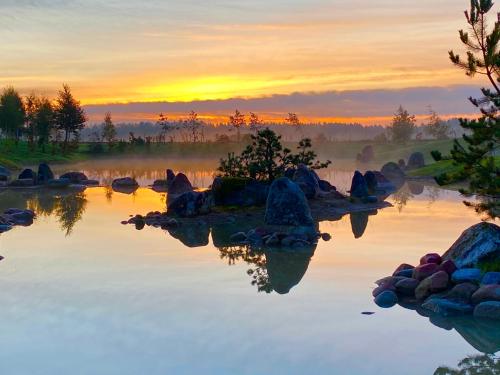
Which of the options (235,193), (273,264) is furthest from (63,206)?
(273,264)

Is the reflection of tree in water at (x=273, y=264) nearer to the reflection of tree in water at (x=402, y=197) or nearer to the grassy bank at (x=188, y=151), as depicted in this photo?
the reflection of tree in water at (x=402, y=197)

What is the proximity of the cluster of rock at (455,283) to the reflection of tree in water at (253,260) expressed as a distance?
4.15 metres

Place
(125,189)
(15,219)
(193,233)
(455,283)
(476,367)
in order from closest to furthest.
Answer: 1. (476,367)
2. (455,283)
3. (193,233)
4. (15,219)
5. (125,189)

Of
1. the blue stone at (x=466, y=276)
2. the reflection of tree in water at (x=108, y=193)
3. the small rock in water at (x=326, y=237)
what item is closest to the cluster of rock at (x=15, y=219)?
the reflection of tree in water at (x=108, y=193)

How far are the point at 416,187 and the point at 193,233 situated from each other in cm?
3931

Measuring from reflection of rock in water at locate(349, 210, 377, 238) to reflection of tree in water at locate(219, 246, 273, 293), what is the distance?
7.37 metres

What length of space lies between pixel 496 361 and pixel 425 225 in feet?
72.3

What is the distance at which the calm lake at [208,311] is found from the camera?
14.7 m

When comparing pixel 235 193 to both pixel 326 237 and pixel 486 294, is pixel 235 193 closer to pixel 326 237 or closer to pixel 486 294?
pixel 326 237

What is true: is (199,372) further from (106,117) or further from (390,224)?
(106,117)

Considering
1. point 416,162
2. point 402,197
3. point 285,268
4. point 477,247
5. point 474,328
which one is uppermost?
point 416,162

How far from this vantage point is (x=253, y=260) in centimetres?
2661

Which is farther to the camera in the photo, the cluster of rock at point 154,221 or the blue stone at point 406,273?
the cluster of rock at point 154,221

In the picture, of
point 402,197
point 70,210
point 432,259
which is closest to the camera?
point 432,259
